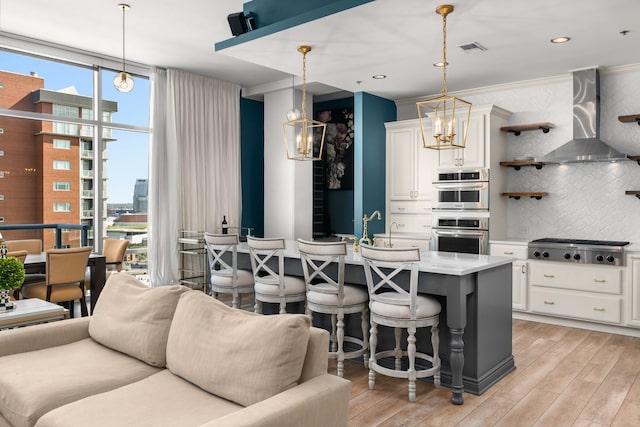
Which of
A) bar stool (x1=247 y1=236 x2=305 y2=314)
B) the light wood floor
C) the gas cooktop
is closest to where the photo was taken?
the light wood floor

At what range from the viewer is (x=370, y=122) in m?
6.43

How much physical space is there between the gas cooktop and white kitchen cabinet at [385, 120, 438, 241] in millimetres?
1425

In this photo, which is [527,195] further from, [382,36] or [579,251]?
[382,36]

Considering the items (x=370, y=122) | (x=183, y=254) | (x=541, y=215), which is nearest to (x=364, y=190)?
(x=370, y=122)

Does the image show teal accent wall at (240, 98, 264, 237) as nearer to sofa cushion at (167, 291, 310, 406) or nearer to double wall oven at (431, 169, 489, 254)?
double wall oven at (431, 169, 489, 254)

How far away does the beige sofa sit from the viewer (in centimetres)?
178

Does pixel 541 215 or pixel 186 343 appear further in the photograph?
pixel 541 215

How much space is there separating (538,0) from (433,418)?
285 centimetres

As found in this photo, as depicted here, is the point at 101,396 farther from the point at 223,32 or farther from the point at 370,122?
the point at 370,122

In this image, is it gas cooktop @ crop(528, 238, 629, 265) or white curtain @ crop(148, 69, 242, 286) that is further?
white curtain @ crop(148, 69, 242, 286)

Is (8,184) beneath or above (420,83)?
beneath

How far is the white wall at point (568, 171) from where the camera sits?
16.9ft

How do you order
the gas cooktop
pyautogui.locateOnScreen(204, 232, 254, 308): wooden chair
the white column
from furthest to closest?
the white column, the gas cooktop, pyautogui.locateOnScreen(204, 232, 254, 308): wooden chair

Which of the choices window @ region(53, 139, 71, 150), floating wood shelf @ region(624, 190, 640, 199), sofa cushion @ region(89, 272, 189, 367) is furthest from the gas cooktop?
window @ region(53, 139, 71, 150)
